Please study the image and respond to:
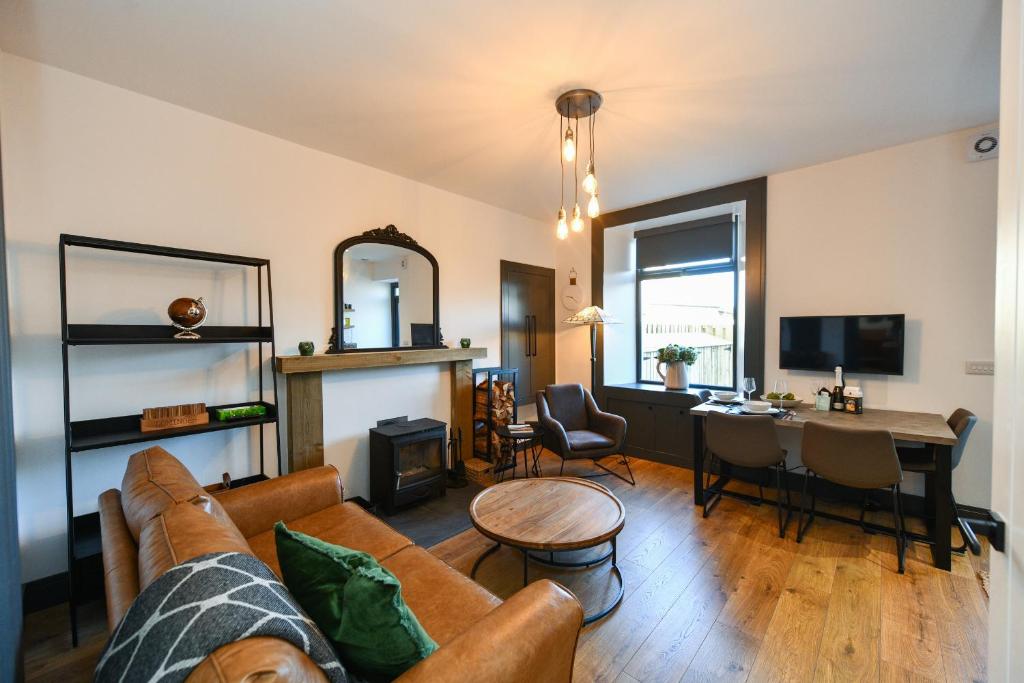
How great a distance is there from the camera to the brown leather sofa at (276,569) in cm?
77

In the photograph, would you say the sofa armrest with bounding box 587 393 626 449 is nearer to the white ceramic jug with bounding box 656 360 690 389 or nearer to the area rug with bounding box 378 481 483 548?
the white ceramic jug with bounding box 656 360 690 389

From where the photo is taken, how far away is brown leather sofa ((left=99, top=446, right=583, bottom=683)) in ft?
2.51

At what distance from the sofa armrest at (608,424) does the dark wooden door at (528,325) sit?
0.92m

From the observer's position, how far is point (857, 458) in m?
Answer: 2.51

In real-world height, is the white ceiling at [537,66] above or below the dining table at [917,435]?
above

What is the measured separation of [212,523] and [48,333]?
190 centimetres

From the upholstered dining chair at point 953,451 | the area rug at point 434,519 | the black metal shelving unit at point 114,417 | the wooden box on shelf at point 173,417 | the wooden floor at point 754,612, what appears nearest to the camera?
the wooden floor at point 754,612

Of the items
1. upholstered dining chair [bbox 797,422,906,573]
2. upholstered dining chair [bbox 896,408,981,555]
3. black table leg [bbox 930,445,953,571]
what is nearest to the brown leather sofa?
upholstered dining chair [bbox 797,422,906,573]

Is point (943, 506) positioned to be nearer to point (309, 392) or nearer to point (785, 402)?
point (785, 402)

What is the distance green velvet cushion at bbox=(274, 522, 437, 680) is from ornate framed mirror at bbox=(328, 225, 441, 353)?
2370 mm

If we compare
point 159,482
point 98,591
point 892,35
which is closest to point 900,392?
point 892,35

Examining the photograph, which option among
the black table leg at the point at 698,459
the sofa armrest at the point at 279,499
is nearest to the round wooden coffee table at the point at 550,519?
the sofa armrest at the point at 279,499

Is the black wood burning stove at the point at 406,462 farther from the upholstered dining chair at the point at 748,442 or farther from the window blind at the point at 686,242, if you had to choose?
the window blind at the point at 686,242

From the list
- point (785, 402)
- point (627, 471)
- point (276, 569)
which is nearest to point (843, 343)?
point (785, 402)
